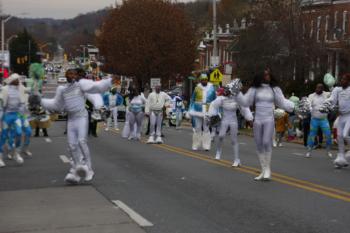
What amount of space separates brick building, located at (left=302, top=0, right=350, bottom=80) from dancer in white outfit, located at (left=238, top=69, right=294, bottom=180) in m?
27.2

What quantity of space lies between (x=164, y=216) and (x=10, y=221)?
1969mm

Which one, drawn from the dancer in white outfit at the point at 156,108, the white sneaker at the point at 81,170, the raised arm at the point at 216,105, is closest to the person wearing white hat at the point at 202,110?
the raised arm at the point at 216,105

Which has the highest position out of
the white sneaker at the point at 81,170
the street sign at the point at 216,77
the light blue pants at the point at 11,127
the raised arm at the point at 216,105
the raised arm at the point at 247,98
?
the street sign at the point at 216,77

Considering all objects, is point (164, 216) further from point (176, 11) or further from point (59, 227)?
point (176, 11)

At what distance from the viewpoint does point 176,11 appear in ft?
227

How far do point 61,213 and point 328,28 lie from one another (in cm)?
3829

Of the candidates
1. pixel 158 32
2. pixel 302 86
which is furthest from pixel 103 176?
pixel 158 32

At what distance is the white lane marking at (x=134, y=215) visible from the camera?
8.59 meters

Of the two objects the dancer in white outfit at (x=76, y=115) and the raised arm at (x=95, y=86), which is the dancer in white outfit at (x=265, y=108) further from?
the dancer in white outfit at (x=76, y=115)

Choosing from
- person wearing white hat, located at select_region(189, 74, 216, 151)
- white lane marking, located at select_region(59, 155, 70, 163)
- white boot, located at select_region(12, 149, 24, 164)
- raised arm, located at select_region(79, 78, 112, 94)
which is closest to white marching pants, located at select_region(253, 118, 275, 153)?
raised arm, located at select_region(79, 78, 112, 94)

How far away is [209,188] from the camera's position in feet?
38.2

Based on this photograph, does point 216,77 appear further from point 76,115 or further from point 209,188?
point 209,188

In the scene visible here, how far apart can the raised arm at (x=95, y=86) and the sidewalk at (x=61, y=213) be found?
1711 millimetres

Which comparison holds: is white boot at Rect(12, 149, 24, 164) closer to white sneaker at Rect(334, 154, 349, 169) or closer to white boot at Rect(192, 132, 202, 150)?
white boot at Rect(192, 132, 202, 150)
